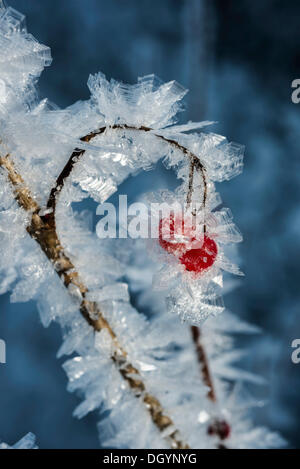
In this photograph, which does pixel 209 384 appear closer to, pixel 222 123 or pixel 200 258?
pixel 200 258

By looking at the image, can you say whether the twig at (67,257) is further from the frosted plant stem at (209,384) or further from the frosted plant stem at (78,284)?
the frosted plant stem at (209,384)

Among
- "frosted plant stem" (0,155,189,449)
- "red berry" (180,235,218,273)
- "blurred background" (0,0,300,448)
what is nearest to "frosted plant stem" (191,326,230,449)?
"frosted plant stem" (0,155,189,449)

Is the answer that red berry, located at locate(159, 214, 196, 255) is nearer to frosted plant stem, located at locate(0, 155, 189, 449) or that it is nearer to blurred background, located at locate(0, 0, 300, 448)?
frosted plant stem, located at locate(0, 155, 189, 449)

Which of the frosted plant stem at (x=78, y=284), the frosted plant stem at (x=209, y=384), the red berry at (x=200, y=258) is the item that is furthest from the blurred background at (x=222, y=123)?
the red berry at (x=200, y=258)

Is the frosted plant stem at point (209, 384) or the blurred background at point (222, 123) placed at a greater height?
the blurred background at point (222, 123)

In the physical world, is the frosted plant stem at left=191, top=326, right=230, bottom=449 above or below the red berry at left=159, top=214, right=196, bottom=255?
below

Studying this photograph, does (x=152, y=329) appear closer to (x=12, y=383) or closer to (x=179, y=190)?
(x=179, y=190)
